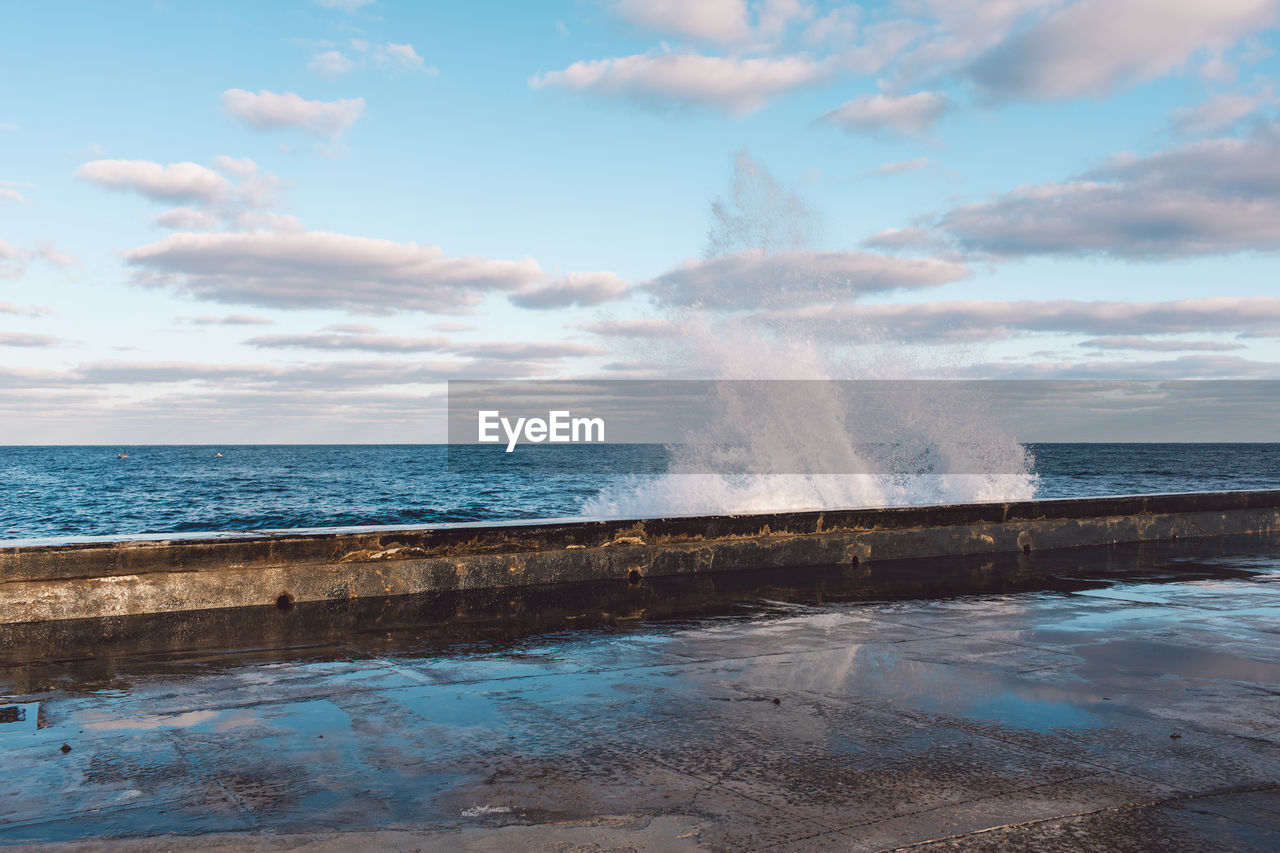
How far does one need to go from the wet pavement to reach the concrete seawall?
260 millimetres

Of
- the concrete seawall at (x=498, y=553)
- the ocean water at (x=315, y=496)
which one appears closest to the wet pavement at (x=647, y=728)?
the concrete seawall at (x=498, y=553)

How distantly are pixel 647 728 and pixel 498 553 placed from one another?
379 centimetres

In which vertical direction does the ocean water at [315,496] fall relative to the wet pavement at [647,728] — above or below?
below

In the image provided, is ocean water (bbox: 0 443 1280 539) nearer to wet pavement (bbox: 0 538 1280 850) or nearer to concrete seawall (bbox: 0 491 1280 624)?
concrete seawall (bbox: 0 491 1280 624)

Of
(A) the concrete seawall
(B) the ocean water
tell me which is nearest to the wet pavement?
(A) the concrete seawall

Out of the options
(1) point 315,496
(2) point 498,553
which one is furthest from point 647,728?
(1) point 315,496

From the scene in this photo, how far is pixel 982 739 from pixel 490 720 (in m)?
1.96

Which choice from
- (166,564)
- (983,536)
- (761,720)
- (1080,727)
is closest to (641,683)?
(761,720)

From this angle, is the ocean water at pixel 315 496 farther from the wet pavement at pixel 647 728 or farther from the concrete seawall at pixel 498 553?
the wet pavement at pixel 647 728

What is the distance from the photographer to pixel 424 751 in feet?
Answer: 11.8

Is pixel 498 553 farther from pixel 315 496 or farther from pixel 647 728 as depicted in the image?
pixel 315 496

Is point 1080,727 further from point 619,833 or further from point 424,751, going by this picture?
point 424,751

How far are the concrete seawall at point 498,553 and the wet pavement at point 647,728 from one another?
26cm

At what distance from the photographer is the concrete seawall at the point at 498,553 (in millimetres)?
6082
